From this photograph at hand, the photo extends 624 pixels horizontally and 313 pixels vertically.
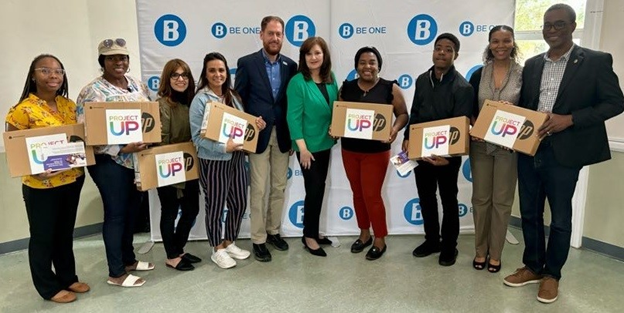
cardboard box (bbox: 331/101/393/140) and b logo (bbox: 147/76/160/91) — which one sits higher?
b logo (bbox: 147/76/160/91)

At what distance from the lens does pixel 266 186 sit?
3.27 metres

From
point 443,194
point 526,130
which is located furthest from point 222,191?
point 526,130

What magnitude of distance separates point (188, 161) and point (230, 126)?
355mm

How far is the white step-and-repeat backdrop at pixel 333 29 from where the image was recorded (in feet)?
10.7

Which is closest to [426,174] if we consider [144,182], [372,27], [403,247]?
[403,247]

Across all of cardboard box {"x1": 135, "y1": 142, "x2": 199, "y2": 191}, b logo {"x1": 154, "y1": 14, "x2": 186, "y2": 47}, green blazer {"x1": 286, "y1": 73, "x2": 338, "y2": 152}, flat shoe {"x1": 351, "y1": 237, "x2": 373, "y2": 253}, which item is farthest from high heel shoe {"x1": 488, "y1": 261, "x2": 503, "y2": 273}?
b logo {"x1": 154, "y1": 14, "x2": 186, "y2": 47}

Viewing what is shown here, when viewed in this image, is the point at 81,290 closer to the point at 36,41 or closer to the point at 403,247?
the point at 36,41

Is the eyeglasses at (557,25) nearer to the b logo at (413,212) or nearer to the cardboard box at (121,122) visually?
the b logo at (413,212)

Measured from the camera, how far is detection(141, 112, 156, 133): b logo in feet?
8.30

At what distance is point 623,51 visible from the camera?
300 centimetres

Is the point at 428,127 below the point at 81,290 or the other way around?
the other way around

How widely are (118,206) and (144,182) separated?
21cm

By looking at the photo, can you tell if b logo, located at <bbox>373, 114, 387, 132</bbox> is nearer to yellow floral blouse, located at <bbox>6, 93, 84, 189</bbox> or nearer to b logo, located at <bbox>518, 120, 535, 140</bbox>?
b logo, located at <bbox>518, 120, 535, 140</bbox>

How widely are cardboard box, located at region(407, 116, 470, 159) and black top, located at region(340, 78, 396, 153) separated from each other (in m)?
0.24
